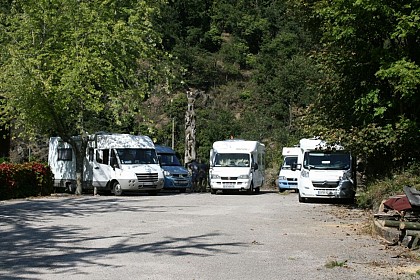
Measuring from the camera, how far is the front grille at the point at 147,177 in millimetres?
28734

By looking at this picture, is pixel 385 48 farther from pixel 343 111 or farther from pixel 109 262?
pixel 109 262

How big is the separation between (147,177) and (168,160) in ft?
19.1

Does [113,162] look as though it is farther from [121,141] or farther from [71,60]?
[71,60]

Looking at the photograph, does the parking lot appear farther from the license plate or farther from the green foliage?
the green foliage

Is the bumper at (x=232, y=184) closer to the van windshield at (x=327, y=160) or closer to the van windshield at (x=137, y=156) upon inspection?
the van windshield at (x=137, y=156)

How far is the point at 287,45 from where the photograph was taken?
84438 mm

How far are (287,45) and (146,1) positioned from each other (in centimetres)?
5497

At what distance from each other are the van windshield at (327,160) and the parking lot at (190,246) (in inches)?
229

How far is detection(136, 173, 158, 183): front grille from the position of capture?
94.3ft

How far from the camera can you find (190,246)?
459 inches

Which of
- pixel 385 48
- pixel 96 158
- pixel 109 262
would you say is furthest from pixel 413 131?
pixel 96 158

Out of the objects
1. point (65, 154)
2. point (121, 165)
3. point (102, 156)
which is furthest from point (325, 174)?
point (65, 154)

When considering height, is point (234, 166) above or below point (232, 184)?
above

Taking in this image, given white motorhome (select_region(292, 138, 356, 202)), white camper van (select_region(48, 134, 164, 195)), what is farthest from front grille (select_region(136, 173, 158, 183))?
white motorhome (select_region(292, 138, 356, 202))
